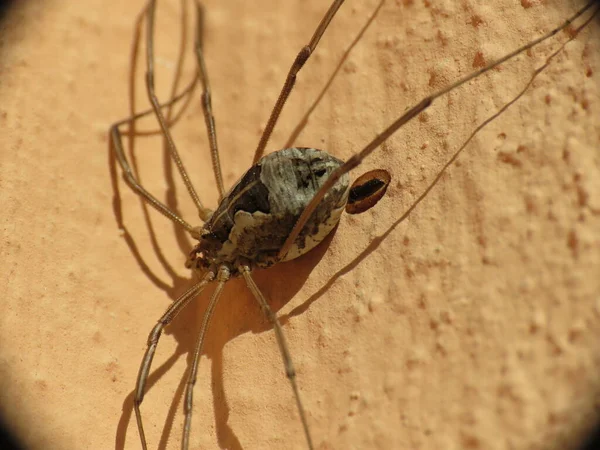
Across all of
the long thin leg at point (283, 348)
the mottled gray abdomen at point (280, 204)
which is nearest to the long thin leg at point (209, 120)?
the mottled gray abdomen at point (280, 204)

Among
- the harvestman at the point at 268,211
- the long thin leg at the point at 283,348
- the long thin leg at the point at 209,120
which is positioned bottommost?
the long thin leg at the point at 283,348

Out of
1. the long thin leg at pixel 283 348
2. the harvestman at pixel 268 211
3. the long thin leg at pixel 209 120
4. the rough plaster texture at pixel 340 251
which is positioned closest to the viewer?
the rough plaster texture at pixel 340 251

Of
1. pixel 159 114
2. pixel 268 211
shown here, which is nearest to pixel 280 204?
pixel 268 211

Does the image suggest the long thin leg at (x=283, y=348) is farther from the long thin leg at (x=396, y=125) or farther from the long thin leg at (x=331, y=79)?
the long thin leg at (x=331, y=79)

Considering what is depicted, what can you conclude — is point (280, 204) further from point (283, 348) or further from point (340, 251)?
point (283, 348)

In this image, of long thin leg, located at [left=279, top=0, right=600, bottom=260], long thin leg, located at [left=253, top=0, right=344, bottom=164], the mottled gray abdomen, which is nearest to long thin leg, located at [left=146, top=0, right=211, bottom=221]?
the mottled gray abdomen

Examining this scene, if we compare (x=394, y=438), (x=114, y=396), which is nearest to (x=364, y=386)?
(x=394, y=438)
